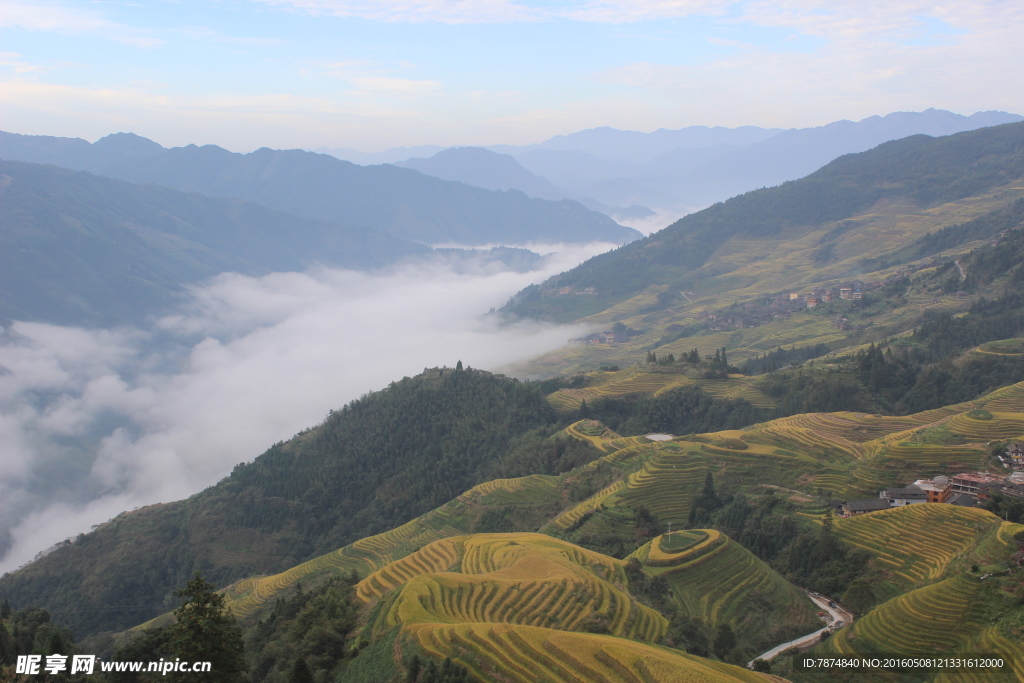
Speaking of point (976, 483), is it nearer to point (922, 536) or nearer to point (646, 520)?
point (922, 536)

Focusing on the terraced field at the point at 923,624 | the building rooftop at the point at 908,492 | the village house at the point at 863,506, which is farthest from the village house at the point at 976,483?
the terraced field at the point at 923,624

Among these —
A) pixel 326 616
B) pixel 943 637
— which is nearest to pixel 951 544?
pixel 943 637

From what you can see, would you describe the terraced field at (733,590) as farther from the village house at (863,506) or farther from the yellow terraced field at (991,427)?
the yellow terraced field at (991,427)

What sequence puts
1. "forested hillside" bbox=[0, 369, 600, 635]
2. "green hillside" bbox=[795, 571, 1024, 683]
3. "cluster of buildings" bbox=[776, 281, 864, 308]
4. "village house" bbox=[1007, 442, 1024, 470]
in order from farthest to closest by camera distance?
"cluster of buildings" bbox=[776, 281, 864, 308] → "forested hillside" bbox=[0, 369, 600, 635] → "village house" bbox=[1007, 442, 1024, 470] → "green hillside" bbox=[795, 571, 1024, 683]

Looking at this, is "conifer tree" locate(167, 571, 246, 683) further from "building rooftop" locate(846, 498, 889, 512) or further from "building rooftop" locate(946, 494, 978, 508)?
"building rooftop" locate(946, 494, 978, 508)

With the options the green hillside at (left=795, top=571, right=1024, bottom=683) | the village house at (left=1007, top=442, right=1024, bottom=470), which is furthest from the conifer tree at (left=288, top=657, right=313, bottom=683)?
the village house at (left=1007, top=442, right=1024, bottom=470)
